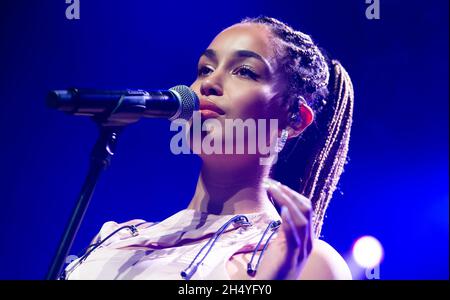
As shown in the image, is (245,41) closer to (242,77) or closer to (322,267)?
(242,77)

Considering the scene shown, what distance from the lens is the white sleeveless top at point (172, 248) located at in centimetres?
145

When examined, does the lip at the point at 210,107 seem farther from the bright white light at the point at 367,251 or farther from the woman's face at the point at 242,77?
the bright white light at the point at 367,251

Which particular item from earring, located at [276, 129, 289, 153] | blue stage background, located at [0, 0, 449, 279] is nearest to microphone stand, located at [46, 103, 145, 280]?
earring, located at [276, 129, 289, 153]

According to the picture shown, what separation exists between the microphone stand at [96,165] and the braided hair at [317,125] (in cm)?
65

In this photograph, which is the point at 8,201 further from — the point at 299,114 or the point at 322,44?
the point at 322,44

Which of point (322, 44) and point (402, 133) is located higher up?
point (322, 44)

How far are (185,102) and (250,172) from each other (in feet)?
1.26

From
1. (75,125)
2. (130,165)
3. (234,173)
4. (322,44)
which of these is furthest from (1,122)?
(322,44)

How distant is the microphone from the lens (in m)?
1.12

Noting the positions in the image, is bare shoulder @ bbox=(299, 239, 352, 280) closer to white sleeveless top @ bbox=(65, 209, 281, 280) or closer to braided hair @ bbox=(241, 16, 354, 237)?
white sleeveless top @ bbox=(65, 209, 281, 280)

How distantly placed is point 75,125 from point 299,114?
727mm

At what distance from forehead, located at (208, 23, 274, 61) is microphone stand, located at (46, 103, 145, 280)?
481mm

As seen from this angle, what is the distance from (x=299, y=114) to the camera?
1.74 metres
